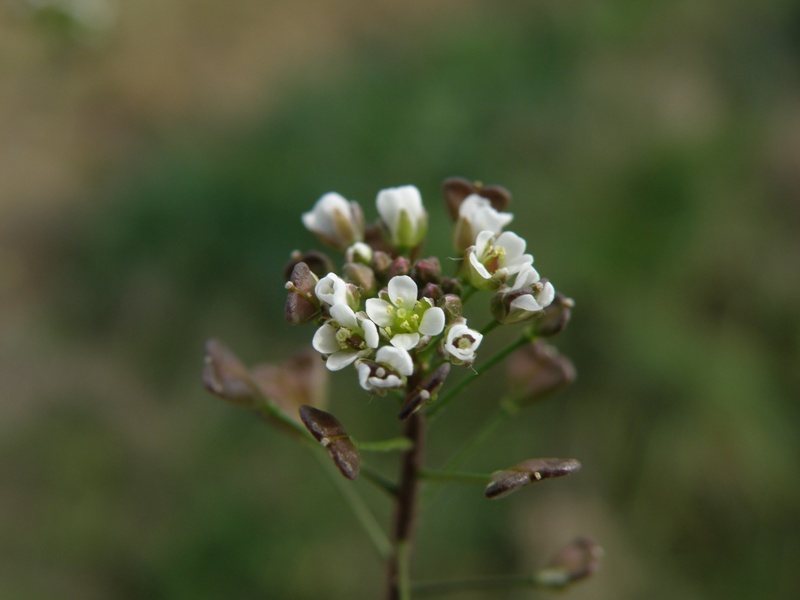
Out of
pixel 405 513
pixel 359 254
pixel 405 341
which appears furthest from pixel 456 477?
pixel 359 254

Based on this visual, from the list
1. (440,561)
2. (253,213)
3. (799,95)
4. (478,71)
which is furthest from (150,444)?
(799,95)

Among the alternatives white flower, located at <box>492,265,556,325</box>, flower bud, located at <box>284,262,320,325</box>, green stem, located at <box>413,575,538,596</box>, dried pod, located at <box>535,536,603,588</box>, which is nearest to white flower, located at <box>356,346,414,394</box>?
flower bud, located at <box>284,262,320,325</box>

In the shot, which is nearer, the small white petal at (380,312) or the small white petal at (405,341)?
the small white petal at (405,341)

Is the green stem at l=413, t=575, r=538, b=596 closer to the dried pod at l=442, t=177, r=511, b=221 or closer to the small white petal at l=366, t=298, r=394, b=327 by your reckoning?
the small white petal at l=366, t=298, r=394, b=327

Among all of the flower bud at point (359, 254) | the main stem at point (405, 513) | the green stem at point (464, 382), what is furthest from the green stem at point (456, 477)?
the flower bud at point (359, 254)

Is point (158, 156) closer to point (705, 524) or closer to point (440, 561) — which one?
point (440, 561)

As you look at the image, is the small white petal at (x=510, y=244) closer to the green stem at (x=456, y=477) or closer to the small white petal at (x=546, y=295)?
the small white petal at (x=546, y=295)
